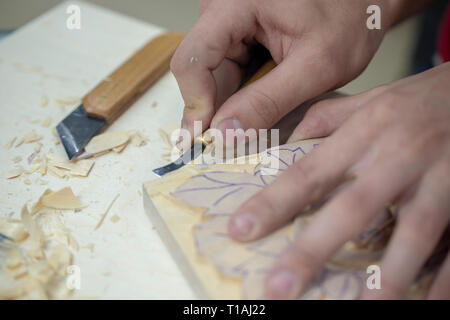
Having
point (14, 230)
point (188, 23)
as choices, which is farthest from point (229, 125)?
point (188, 23)

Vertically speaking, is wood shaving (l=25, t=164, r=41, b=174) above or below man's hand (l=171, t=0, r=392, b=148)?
below

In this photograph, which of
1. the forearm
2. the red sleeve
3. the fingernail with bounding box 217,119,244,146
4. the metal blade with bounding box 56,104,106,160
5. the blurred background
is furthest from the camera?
the blurred background

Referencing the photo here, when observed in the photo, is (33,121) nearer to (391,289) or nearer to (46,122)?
(46,122)

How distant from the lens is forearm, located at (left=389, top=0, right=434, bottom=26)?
991 mm

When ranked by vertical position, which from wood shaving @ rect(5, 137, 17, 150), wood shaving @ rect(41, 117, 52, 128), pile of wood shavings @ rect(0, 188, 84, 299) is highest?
wood shaving @ rect(41, 117, 52, 128)

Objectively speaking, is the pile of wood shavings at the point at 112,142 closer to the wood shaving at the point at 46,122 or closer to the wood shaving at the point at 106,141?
the wood shaving at the point at 106,141

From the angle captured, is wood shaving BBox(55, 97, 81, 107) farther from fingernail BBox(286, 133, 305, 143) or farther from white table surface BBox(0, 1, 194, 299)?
fingernail BBox(286, 133, 305, 143)

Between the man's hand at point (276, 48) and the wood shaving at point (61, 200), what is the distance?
25 cm

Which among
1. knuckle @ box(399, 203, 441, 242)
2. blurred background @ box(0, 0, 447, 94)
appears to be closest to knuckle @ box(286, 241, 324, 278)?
knuckle @ box(399, 203, 441, 242)

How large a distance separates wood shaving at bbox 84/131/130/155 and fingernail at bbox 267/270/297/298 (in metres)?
0.51

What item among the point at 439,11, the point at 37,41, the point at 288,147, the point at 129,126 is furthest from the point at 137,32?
the point at 439,11

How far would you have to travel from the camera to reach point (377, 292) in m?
0.55

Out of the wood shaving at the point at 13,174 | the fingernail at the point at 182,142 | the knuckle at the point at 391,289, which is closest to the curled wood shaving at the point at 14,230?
the wood shaving at the point at 13,174

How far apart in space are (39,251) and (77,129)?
0.33 m
